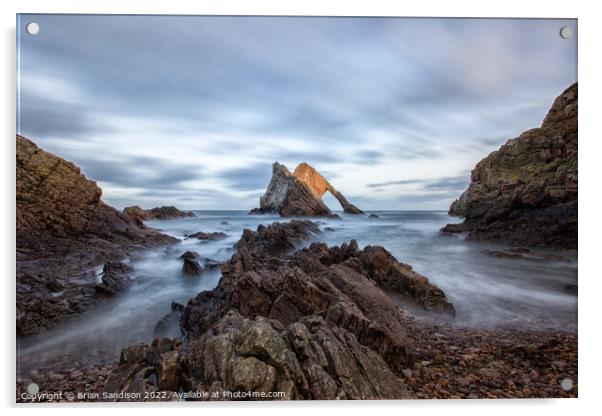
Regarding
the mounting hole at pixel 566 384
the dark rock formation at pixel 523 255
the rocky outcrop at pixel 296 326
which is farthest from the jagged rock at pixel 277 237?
the mounting hole at pixel 566 384

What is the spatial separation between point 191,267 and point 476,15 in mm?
5000

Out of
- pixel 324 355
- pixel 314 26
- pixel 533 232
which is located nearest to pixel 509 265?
pixel 533 232

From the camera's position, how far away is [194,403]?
3301 mm

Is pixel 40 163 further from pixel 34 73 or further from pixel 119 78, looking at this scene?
pixel 119 78

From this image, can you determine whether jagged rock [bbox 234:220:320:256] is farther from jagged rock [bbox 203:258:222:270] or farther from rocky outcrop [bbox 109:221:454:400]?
jagged rock [bbox 203:258:222:270]

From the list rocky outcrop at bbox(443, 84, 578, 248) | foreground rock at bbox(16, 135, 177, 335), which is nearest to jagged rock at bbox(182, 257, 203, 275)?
foreground rock at bbox(16, 135, 177, 335)

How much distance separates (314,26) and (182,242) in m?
3.34

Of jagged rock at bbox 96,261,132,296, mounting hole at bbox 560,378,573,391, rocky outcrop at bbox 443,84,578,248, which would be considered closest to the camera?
mounting hole at bbox 560,378,573,391

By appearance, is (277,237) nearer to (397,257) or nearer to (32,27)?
(397,257)

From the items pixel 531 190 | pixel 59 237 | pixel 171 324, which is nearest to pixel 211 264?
pixel 171 324

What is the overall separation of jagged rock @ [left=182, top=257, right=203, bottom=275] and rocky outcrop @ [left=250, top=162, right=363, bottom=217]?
106cm

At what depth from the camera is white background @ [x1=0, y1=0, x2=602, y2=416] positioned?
12.2 ft

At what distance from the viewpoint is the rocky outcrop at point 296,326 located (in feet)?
9.53

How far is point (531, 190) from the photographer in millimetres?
4246
